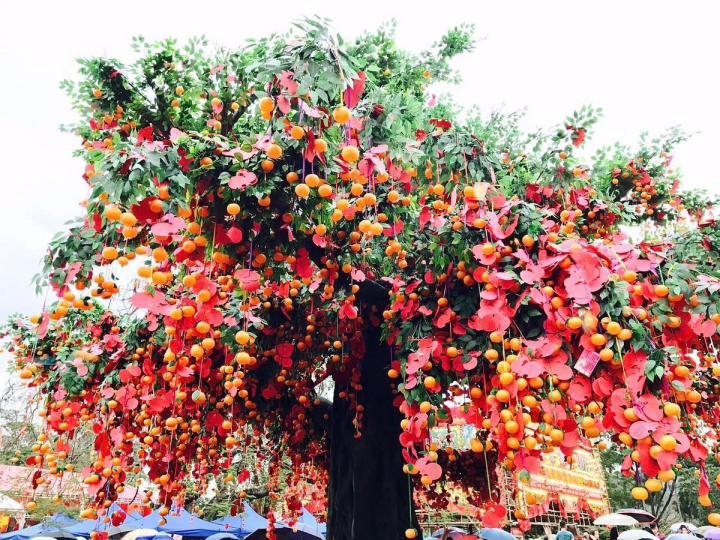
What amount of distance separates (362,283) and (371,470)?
1.57 metres

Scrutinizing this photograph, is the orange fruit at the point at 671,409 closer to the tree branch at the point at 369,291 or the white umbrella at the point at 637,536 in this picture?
the tree branch at the point at 369,291

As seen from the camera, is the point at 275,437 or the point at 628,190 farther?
the point at 275,437

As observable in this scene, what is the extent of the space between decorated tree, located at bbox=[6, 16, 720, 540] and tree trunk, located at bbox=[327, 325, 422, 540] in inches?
0.7

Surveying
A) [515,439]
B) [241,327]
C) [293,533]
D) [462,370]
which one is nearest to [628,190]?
[462,370]

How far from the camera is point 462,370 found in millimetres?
2584

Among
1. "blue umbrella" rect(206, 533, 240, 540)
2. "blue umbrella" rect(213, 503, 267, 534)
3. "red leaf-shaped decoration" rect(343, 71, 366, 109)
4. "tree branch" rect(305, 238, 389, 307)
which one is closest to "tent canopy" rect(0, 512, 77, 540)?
"blue umbrella" rect(206, 533, 240, 540)

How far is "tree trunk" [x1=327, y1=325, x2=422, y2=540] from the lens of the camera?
3.68 metres

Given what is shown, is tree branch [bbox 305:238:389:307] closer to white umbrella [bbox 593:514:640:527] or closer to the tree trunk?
the tree trunk

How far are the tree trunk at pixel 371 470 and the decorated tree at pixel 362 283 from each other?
0.02 metres

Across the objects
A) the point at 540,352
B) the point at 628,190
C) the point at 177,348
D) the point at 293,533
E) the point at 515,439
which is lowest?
the point at 293,533

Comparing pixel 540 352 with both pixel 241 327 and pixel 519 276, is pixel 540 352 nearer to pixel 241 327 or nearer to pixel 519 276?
pixel 519 276

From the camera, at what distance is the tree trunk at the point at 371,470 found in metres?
3.68

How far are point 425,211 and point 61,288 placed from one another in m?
2.12

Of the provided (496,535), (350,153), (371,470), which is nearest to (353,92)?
(350,153)
